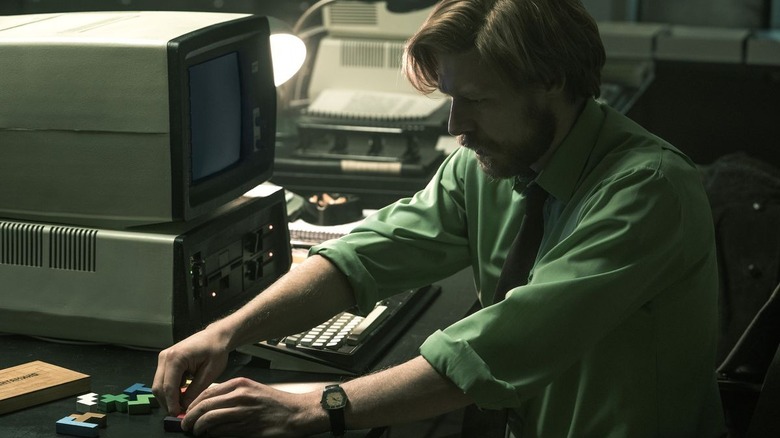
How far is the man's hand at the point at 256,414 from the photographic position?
139 centimetres

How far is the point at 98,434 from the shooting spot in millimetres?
1413

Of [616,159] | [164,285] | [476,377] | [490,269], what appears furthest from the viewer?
[490,269]

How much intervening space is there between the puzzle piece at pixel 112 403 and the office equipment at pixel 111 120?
1.06 feet

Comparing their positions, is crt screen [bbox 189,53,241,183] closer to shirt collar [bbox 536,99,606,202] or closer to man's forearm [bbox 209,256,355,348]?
man's forearm [bbox 209,256,355,348]

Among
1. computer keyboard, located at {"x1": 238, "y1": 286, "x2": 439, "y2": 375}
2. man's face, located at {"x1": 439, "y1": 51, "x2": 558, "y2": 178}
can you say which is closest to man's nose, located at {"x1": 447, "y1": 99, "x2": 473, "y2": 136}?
man's face, located at {"x1": 439, "y1": 51, "x2": 558, "y2": 178}

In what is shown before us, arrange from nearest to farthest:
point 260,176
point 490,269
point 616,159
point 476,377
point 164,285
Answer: point 476,377 < point 616,159 < point 164,285 < point 490,269 < point 260,176

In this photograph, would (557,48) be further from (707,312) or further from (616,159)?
(707,312)

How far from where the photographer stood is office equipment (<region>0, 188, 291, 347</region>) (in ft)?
5.51

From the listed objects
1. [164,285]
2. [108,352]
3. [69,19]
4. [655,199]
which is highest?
[69,19]

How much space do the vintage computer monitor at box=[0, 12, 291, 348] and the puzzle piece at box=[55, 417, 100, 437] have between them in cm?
29

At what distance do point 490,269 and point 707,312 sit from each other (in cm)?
40

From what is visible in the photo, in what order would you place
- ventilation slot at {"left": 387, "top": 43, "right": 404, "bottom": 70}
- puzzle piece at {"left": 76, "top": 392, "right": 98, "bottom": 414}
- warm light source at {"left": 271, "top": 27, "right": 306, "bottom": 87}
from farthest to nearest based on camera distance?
ventilation slot at {"left": 387, "top": 43, "right": 404, "bottom": 70} → warm light source at {"left": 271, "top": 27, "right": 306, "bottom": 87} → puzzle piece at {"left": 76, "top": 392, "right": 98, "bottom": 414}

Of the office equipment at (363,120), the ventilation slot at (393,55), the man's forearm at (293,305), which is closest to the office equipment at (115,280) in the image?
the man's forearm at (293,305)

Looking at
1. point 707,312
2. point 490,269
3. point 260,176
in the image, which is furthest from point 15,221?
point 707,312
